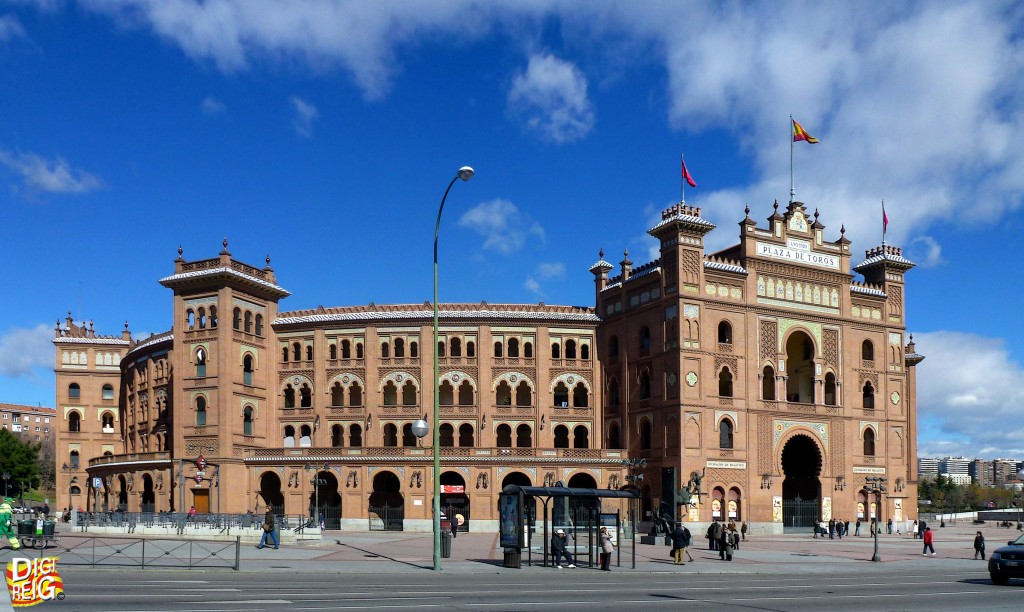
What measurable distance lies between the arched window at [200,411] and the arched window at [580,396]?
27.0 metres

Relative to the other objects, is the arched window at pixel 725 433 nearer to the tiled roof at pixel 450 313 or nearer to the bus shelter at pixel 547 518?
the tiled roof at pixel 450 313

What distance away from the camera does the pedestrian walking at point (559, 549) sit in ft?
119

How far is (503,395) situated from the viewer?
7862cm

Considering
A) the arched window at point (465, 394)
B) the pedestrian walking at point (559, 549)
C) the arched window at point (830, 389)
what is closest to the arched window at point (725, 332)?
the arched window at point (830, 389)

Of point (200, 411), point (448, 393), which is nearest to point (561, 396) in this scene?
point (448, 393)

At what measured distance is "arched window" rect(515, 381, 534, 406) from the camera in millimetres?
77062

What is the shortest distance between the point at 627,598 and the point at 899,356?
60657 millimetres

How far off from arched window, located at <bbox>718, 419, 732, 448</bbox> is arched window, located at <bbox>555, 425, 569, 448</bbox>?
12.7 meters

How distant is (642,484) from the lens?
71250 mm

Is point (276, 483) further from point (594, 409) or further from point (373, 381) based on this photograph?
point (594, 409)

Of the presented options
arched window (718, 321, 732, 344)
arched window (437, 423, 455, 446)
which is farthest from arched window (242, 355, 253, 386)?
arched window (718, 321, 732, 344)

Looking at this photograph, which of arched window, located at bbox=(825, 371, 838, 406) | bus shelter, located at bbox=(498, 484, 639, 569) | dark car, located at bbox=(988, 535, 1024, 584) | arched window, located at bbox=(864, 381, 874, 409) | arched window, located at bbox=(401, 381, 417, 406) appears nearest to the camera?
dark car, located at bbox=(988, 535, 1024, 584)

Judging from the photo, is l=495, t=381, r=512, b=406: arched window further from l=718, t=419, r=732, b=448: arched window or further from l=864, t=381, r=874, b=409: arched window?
l=864, t=381, r=874, b=409: arched window

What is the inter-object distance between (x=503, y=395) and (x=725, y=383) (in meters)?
17.2
